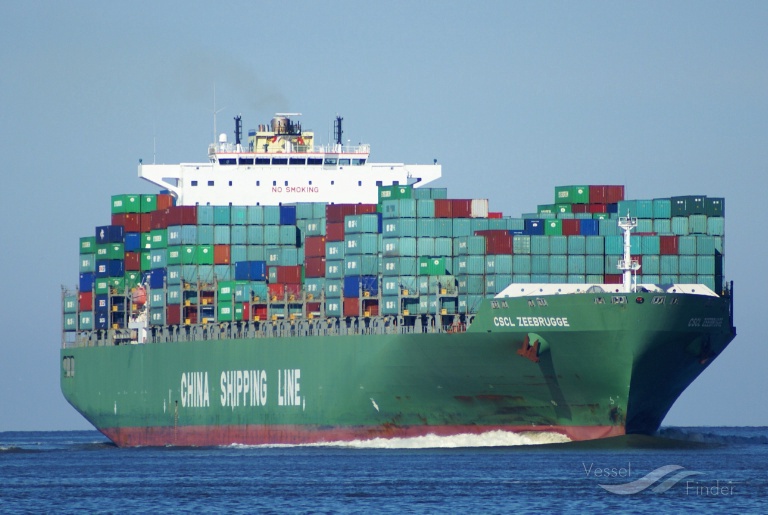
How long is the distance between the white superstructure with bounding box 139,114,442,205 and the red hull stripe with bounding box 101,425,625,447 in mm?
10901

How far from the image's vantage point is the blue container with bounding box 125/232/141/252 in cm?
7869

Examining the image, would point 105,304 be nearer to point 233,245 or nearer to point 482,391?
point 233,245

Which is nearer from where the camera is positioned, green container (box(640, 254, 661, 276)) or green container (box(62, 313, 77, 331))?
green container (box(640, 254, 661, 276))

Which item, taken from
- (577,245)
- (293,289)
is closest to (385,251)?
(293,289)

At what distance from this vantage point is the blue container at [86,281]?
82250 mm

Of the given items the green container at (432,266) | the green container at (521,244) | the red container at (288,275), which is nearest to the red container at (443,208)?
the green container at (432,266)

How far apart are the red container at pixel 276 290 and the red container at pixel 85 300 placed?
1506cm

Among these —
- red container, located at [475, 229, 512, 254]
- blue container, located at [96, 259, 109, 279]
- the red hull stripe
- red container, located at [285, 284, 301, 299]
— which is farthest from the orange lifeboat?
red container, located at [475, 229, 512, 254]

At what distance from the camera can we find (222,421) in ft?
243

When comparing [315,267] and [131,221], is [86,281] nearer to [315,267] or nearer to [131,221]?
[131,221]

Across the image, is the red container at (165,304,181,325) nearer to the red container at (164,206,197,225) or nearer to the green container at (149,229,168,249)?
the green container at (149,229,168,249)

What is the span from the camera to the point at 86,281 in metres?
82.8

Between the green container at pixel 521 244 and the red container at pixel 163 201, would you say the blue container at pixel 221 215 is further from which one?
the green container at pixel 521 244

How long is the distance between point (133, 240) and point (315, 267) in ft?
42.8
